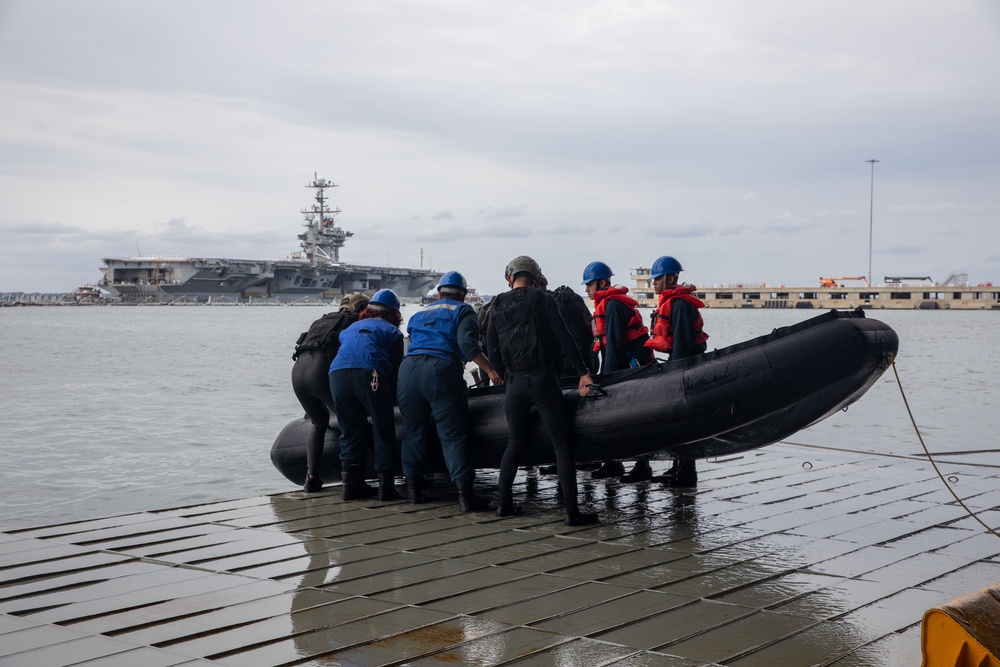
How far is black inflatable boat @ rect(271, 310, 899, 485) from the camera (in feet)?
19.1

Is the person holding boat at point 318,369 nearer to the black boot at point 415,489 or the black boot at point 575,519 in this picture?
the black boot at point 415,489

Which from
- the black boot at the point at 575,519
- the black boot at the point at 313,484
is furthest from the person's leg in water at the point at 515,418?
the black boot at the point at 313,484

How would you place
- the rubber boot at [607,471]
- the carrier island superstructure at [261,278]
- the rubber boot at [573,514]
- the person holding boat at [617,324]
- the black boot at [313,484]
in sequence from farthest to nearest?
the carrier island superstructure at [261,278], the rubber boot at [607,471], the black boot at [313,484], the person holding boat at [617,324], the rubber boot at [573,514]

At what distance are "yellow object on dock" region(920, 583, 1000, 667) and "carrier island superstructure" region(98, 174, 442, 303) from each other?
10591 centimetres

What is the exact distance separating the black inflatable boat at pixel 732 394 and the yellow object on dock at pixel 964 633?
2770 millimetres

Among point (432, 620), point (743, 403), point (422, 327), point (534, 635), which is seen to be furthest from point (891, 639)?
point (422, 327)

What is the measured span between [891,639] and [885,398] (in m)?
28.4

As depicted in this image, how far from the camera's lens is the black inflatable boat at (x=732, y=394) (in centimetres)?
581

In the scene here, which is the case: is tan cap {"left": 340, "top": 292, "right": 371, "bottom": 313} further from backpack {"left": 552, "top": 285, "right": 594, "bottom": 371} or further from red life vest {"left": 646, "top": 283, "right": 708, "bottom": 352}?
red life vest {"left": 646, "top": 283, "right": 708, "bottom": 352}

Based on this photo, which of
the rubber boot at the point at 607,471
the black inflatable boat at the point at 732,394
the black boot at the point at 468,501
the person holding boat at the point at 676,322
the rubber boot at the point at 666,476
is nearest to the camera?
the black inflatable boat at the point at 732,394

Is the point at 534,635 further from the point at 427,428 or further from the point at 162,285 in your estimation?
the point at 162,285

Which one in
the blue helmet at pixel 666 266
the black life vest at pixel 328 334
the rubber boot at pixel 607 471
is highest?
the blue helmet at pixel 666 266

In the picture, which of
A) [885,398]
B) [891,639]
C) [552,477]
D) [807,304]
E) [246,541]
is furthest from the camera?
[807,304]

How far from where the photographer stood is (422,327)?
22.4ft
